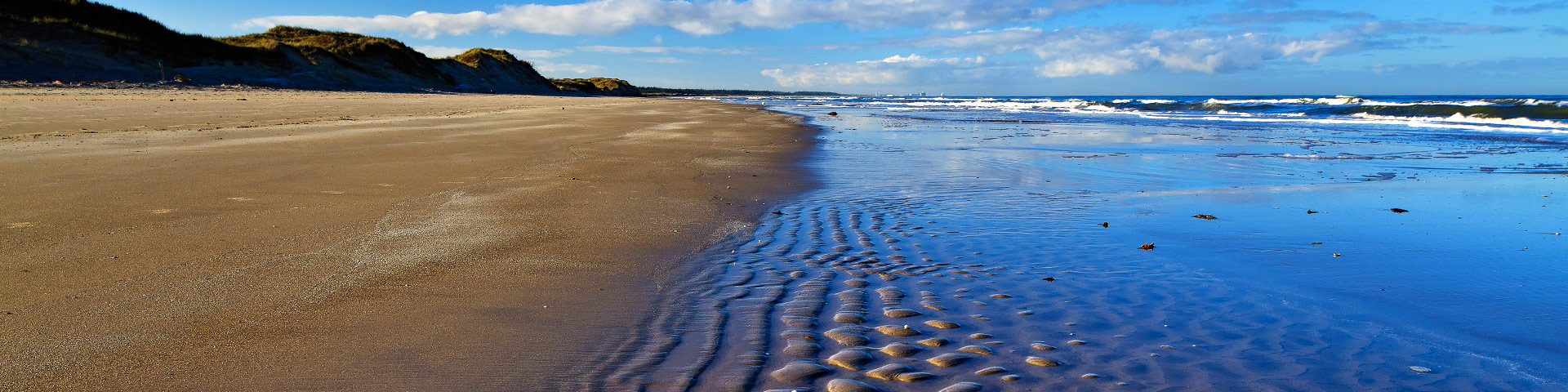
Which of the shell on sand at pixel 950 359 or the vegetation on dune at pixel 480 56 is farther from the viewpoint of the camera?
the vegetation on dune at pixel 480 56

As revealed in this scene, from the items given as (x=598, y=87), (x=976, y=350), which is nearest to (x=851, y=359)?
(x=976, y=350)

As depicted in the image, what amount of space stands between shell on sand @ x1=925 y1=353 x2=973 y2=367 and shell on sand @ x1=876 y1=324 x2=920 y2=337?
19 cm

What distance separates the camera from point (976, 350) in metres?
2.14

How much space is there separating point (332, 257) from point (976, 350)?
7.82 ft

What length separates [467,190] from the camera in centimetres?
477

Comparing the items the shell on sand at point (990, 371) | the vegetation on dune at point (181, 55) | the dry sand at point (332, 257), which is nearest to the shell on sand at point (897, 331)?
the shell on sand at point (990, 371)

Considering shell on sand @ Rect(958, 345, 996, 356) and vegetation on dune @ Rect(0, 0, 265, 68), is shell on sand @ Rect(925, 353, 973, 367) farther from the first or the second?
vegetation on dune @ Rect(0, 0, 265, 68)

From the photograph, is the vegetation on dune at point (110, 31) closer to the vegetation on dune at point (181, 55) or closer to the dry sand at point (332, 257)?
the vegetation on dune at point (181, 55)

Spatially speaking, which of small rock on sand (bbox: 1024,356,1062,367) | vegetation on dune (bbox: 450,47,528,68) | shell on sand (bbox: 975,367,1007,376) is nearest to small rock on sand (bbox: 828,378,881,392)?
shell on sand (bbox: 975,367,1007,376)

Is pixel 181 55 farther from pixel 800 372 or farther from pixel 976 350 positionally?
pixel 976 350

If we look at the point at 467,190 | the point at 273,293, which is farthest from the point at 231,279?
the point at 467,190

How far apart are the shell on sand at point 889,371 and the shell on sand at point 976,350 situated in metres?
0.22

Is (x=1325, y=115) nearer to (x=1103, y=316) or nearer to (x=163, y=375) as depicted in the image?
(x=1103, y=316)

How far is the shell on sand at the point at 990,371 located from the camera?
197 centimetres
